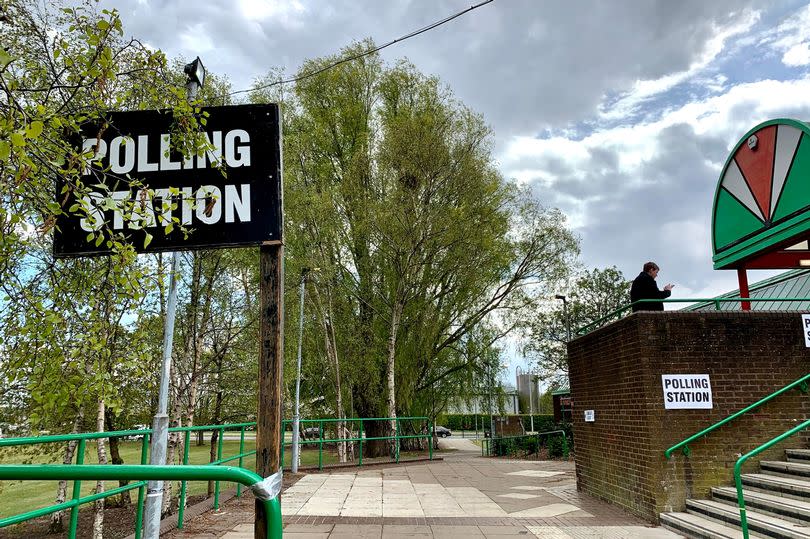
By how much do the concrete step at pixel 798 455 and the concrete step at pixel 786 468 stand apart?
15 cm

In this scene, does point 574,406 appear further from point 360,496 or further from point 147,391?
point 147,391

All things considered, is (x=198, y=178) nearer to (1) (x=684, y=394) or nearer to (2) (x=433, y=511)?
(2) (x=433, y=511)

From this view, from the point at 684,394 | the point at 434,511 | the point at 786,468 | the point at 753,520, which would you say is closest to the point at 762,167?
the point at 684,394

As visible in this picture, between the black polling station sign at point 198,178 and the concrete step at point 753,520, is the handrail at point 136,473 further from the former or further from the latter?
the concrete step at point 753,520

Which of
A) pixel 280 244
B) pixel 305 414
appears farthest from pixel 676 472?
pixel 305 414

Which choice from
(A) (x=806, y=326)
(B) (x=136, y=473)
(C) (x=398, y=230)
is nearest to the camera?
(B) (x=136, y=473)

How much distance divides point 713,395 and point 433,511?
15.5 feet

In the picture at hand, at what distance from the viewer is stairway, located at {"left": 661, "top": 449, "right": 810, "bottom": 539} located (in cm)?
646

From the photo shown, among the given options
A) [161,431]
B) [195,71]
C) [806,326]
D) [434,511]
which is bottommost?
[434,511]

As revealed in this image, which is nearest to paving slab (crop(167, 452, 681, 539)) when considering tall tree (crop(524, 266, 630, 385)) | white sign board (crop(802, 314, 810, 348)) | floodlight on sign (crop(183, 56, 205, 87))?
white sign board (crop(802, 314, 810, 348))

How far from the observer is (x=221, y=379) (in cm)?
1806

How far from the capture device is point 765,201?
10.8m

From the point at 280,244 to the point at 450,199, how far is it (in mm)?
16122

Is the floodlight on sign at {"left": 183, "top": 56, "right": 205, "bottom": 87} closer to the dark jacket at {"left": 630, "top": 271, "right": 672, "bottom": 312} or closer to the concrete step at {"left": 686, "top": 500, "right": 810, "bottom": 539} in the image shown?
the dark jacket at {"left": 630, "top": 271, "right": 672, "bottom": 312}
